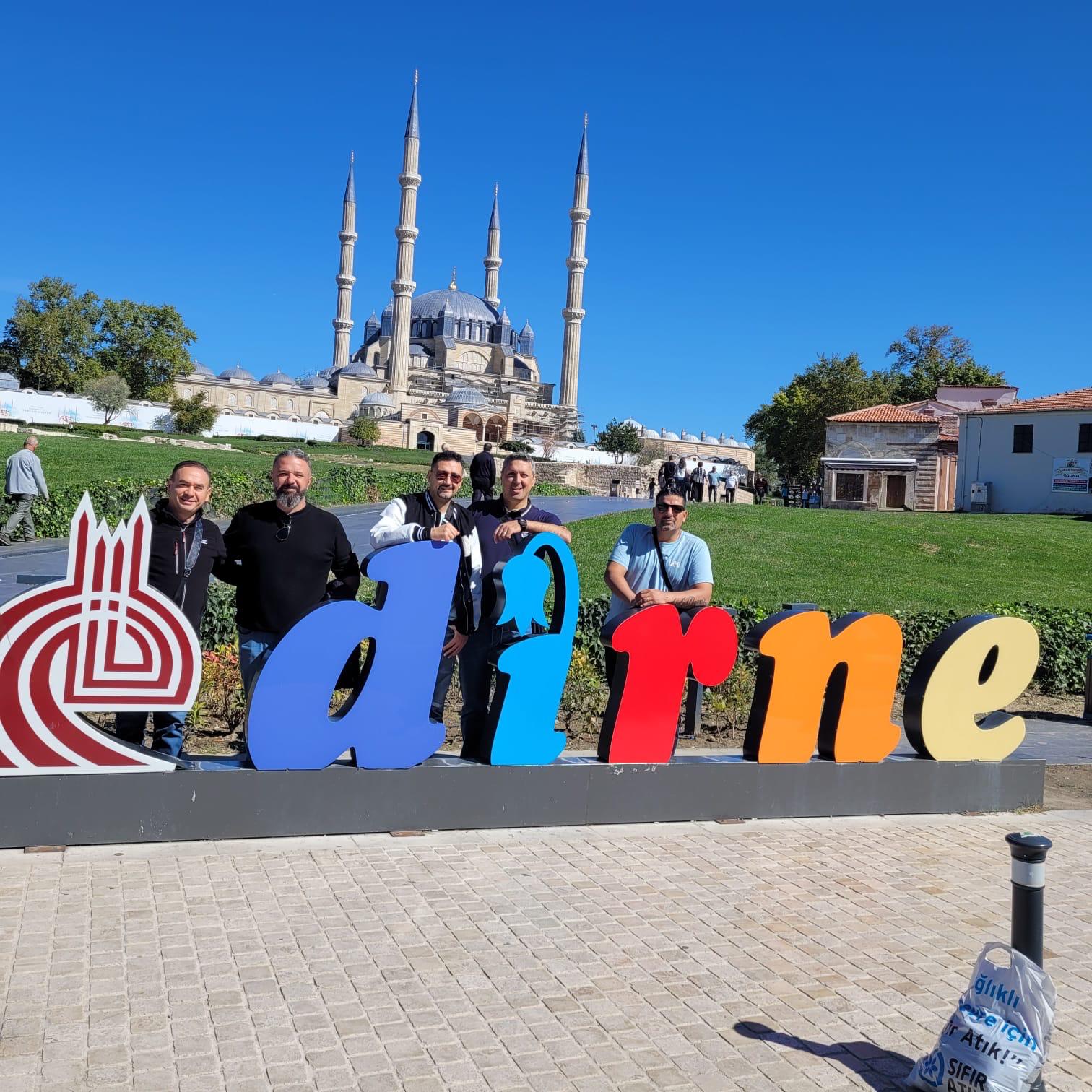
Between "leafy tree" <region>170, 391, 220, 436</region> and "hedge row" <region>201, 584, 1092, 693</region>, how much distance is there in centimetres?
5172

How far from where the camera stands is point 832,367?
59062 mm

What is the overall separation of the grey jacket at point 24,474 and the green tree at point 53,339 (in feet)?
167

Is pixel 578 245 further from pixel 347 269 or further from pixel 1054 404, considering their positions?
pixel 1054 404

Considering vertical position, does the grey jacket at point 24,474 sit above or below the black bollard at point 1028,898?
above

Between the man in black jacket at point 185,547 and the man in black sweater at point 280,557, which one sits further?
the man in black sweater at point 280,557

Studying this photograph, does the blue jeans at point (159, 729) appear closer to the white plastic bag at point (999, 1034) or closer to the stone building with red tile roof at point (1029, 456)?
the white plastic bag at point (999, 1034)

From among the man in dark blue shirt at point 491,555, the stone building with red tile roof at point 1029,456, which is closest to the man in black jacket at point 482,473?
the man in dark blue shirt at point 491,555

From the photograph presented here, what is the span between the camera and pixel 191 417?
59.1 metres

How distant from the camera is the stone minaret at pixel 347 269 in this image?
86938 millimetres

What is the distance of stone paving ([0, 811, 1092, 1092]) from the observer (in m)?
3.58

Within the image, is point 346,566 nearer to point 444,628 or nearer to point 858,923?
point 444,628

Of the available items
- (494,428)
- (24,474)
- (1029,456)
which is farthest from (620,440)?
(24,474)

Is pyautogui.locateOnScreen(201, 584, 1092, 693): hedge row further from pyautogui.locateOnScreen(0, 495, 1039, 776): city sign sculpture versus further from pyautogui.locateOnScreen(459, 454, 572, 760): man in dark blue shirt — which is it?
pyautogui.locateOnScreen(459, 454, 572, 760): man in dark blue shirt

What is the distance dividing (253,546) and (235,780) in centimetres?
118
